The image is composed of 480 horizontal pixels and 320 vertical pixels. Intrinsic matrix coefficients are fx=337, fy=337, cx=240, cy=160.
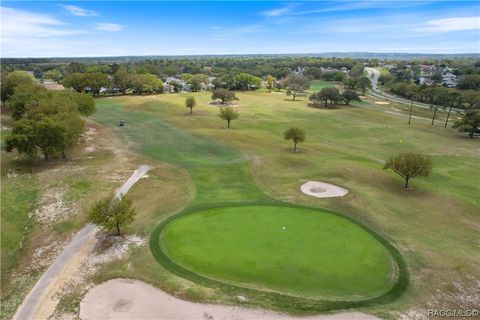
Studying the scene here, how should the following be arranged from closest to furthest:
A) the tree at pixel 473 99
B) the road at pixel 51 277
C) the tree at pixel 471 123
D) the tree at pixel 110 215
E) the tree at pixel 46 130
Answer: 1. the road at pixel 51 277
2. the tree at pixel 110 215
3. the tree at pixel 46 130
4. the tree at pixel 471 123
5. the tree at pixel 473 99

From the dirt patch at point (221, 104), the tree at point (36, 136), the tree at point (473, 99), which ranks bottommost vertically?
the dirt patch at point (221, 104)

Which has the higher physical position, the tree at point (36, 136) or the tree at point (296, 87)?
the tree at point (36, 136)

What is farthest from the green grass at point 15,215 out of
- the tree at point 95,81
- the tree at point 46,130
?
the tree at point 95,81

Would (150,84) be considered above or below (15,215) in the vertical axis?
above

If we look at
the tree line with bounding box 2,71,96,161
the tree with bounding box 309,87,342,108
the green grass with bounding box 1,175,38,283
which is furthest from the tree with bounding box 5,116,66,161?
the tree with bounding box 309,87,342,108

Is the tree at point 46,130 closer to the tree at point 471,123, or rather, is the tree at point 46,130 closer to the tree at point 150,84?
the tree at point 150,84

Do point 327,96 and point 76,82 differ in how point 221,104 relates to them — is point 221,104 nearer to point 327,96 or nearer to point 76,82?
point 327,96

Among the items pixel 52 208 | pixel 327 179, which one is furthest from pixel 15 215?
pixel 327 179
